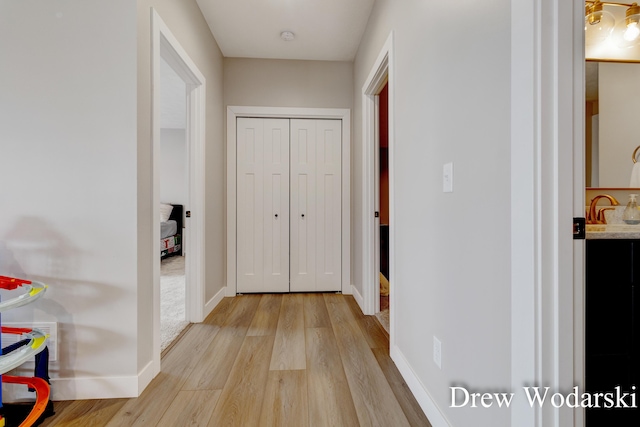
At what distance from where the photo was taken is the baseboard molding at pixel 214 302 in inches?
104

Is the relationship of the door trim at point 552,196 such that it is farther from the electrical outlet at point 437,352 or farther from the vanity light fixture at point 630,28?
the vanity light fixture at point 630,28

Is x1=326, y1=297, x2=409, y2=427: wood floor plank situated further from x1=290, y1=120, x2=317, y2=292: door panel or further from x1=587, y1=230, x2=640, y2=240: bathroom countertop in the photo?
x1=587, y1=230, x2=640, y2=240: bathroom countertop

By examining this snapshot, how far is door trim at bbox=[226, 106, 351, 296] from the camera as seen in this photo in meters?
3.23

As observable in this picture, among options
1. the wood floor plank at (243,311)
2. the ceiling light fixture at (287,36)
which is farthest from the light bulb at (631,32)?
the wood floor plank at (243,311)

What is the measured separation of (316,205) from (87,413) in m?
2.43

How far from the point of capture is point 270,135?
3295 mm

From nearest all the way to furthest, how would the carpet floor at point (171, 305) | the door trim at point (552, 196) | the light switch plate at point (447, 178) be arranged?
the door trim at point (552, 196)
the light switch plate at point (447, 178)
the carpet floor at point (171, 305)

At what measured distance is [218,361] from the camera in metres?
1.89

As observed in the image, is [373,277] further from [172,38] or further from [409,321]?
[172,38]

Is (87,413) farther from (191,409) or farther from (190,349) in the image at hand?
(190,349)

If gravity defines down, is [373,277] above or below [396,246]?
below

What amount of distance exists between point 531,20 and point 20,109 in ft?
7.05

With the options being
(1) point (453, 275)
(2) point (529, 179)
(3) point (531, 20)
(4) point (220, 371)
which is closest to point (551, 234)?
(2) point (529, 179)

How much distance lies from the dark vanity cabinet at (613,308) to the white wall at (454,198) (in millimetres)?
428
